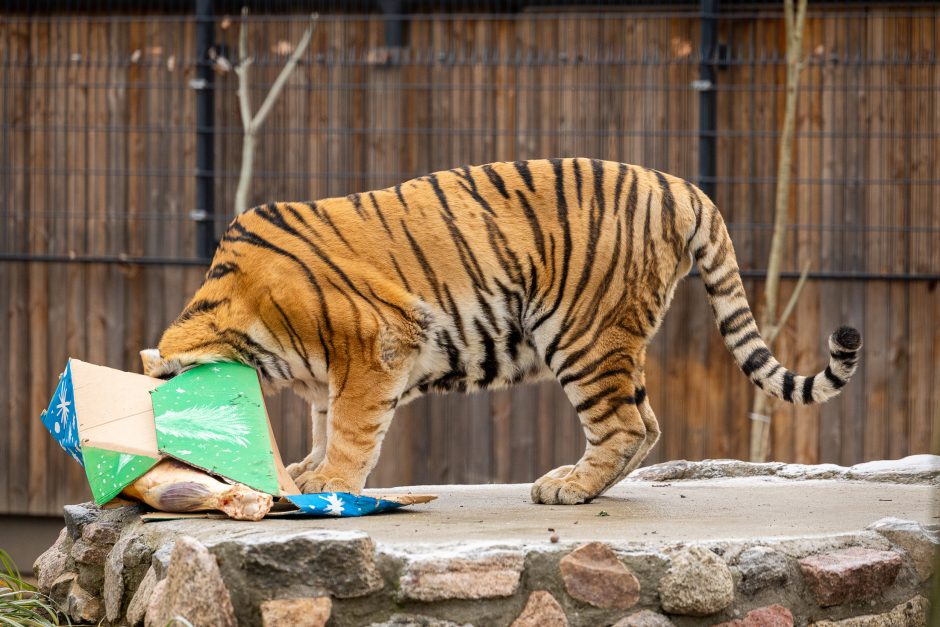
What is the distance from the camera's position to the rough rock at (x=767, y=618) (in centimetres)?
341

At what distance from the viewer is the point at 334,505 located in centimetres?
380

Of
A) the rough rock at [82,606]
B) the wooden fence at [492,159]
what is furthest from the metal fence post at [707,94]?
the rough rock at [82,606]


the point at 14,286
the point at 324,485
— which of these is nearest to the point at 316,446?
the point at 324,485

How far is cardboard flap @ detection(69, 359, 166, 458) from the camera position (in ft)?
12.6

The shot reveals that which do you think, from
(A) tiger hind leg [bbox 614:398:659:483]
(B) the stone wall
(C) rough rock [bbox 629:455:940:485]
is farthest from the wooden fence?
(B) the stone wall

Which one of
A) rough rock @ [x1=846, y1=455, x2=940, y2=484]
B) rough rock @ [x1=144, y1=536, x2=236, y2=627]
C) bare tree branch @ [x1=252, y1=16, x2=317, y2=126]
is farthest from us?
bare tree branch @ [x1=252, y1=16, x2=317, y2=126]

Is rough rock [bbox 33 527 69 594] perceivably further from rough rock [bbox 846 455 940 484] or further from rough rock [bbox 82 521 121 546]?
rough rock [bbox 846 455 940 484]

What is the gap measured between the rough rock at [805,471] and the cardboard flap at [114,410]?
2.15 metres

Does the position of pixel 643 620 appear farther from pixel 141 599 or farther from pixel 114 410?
pixel 114 410

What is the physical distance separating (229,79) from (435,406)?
2277 mm

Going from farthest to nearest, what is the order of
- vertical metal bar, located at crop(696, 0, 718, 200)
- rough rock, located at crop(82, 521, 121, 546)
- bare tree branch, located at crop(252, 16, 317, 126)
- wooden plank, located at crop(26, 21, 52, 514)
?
wooden plank, located at crop(26, 21, 52, 514) → bare tree branch, located at crop(252, 16, 317, 126) → vertical metal bar, located at crop(696, 0, 718, 200) → rough rock, located at crop(82, 521, 121, 546)

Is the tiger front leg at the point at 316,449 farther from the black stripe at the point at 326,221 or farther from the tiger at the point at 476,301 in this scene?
the black stripe at the point at 326,221

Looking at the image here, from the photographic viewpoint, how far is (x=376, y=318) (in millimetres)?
4074

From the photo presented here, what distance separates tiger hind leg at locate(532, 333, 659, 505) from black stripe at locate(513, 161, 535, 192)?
595mm
